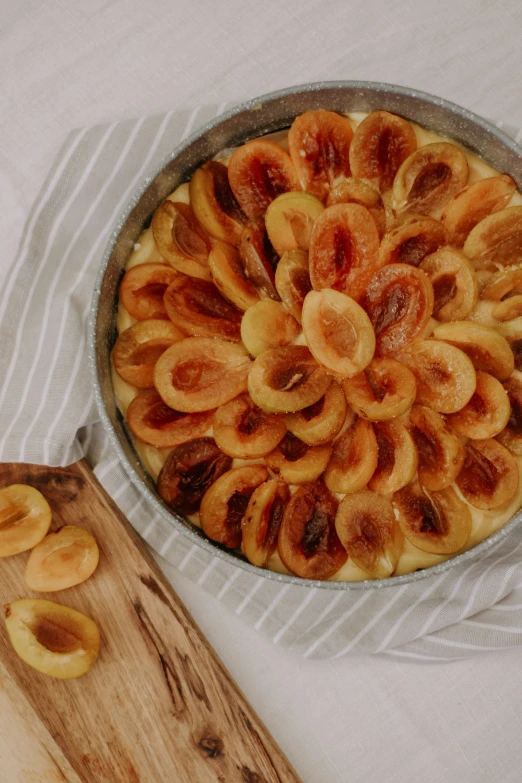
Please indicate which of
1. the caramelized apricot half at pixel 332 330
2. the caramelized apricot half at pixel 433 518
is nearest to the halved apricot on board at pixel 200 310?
the caramelized apricot half at pixel 332 330

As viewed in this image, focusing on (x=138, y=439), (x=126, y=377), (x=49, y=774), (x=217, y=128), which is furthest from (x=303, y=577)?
(x=217, y=128)

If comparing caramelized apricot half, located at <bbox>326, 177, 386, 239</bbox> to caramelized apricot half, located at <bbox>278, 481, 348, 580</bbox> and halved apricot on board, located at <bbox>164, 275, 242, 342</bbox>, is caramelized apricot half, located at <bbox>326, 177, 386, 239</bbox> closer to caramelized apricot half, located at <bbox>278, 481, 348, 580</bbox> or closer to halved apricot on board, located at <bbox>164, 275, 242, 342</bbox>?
halved apricot on board, located at <bbox>164, 275, 242, 342</bbox>

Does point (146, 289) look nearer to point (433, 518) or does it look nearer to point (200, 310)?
point (200, 310)

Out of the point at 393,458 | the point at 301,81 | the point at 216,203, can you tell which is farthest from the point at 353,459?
the point at 301,81

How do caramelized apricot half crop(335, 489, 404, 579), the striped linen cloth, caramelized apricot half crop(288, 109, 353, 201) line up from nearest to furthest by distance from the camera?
caramelized apricot half crop(335, 489, 404, 579) → caramelized apricot half crop(288, 109, 353, 201) → the striped linen cloth

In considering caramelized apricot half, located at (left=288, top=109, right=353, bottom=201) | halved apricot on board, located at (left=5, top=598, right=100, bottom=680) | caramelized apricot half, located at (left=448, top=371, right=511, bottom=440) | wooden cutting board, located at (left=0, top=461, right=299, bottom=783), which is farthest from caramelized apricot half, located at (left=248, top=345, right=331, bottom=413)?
halved apricot on board, located at (left=5, top=598, right=100, bottom=680)

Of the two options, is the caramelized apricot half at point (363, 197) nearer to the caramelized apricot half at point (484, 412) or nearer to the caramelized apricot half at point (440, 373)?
the caramelized apricot half at point (440, 373)
